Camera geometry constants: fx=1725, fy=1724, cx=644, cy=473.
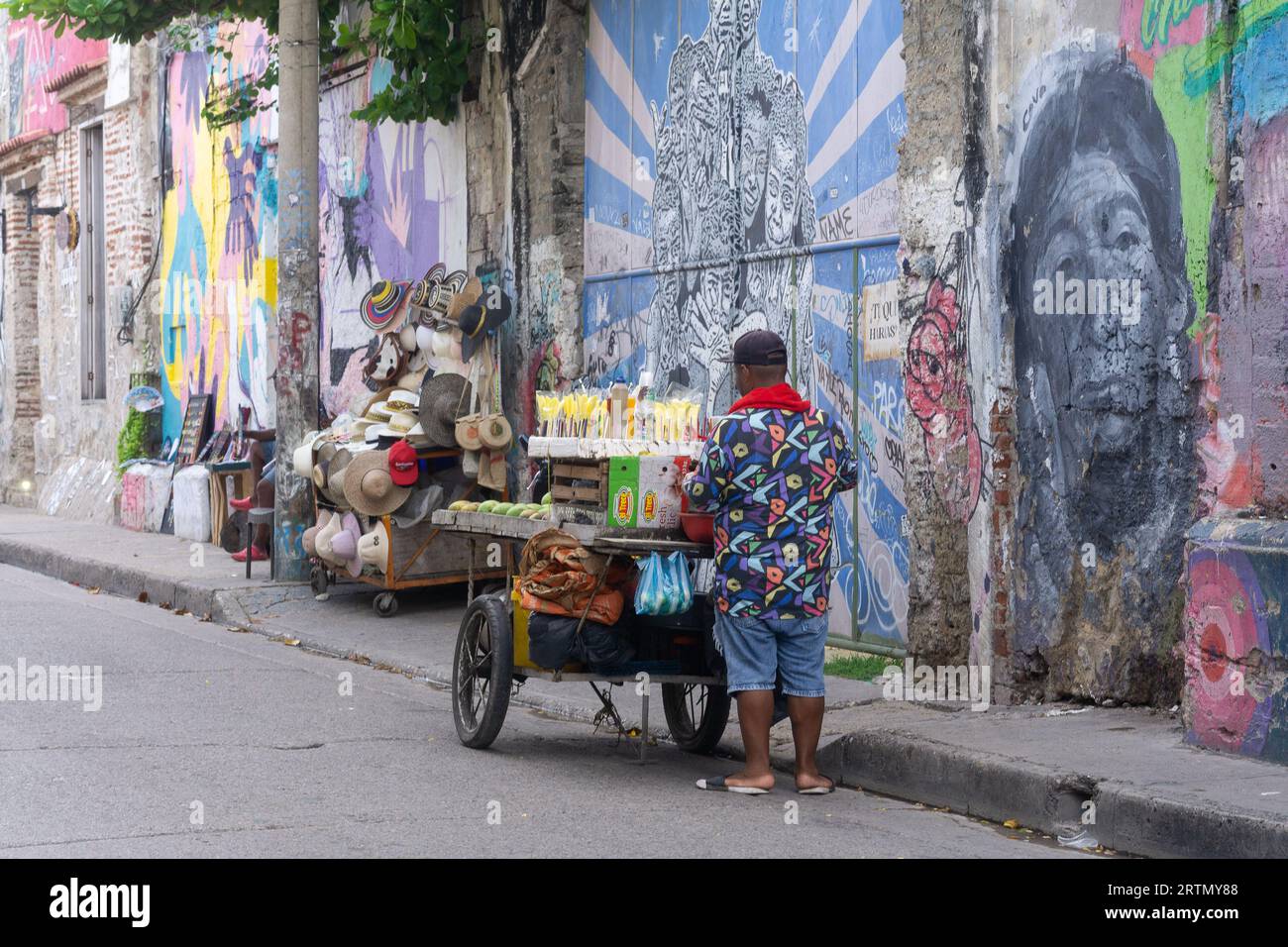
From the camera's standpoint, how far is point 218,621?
1304 centimetres

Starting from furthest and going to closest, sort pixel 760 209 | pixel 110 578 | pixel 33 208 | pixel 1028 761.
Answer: pixel 33 208, pixel 110 578, pixel 760 209, pixel 1028 761

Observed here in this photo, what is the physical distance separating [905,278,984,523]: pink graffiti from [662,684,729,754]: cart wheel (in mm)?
1701

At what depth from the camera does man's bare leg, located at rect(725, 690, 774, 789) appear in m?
7.04

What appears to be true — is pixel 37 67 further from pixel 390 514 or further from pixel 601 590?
pixel 601 590

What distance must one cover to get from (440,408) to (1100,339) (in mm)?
5394

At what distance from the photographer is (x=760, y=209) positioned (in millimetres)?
11117

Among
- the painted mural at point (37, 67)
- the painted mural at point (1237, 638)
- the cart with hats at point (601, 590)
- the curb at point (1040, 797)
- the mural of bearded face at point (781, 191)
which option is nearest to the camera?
the curb at point (1040, 797)

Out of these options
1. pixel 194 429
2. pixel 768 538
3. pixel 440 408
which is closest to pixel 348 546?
pixel 440 408

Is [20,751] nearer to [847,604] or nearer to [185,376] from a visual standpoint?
[847,604]

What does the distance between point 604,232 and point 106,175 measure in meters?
10.8

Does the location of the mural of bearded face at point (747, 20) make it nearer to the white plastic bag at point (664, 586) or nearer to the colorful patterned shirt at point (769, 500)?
the colorful patterned shirt at point (769, 500)

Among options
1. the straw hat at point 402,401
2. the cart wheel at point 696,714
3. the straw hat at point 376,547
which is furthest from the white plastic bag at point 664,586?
the straw hat at point 402,401

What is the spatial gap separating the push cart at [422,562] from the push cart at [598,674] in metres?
3.65

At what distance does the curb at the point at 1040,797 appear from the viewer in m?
5.84
